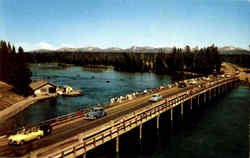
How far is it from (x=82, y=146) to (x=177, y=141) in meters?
20.5

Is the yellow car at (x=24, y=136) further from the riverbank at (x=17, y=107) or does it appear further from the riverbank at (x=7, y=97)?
the riverbank at (x=7, y=97)

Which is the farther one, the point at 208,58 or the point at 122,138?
the point at 208,58

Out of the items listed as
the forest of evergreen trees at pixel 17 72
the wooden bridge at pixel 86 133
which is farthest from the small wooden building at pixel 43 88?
the wooden bridge at pixel 86 133

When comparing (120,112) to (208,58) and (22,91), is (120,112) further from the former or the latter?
(208,58)

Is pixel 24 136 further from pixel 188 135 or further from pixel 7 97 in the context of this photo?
pixel 7 97

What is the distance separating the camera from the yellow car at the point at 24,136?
25.1 meters

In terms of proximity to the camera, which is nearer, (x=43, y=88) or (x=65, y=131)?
(x=65, y=131)

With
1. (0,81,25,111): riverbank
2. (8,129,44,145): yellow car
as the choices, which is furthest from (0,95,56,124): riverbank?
(8,129,44,145): yellow car

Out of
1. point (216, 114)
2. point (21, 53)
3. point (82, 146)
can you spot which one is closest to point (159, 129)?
point (216, 114)

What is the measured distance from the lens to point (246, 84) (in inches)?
4609

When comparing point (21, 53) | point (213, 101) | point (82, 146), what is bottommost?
point (213, 101)

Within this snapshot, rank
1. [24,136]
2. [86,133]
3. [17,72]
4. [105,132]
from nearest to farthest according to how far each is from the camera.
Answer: [24,136]
[86,133]
[105,132]
[17,72]

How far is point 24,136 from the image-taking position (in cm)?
2577

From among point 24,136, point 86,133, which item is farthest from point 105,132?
point 24,136
